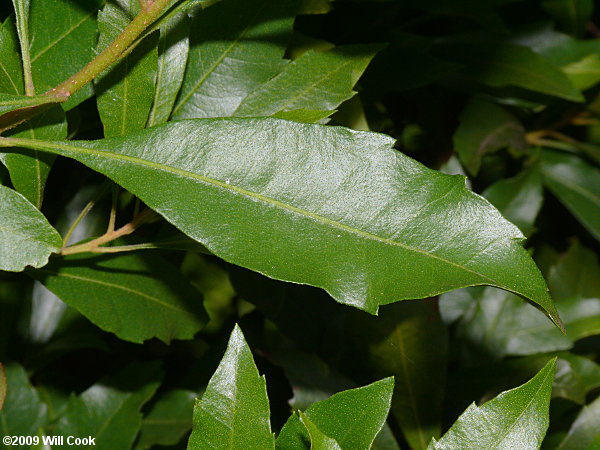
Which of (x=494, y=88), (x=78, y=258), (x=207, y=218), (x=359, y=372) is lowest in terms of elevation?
(x=359, y=372)

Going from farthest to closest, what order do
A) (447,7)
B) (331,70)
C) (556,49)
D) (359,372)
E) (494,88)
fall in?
(556,49) < (494,88) < (447,7) < (359,372) < (331,70)

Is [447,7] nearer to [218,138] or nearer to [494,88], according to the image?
[494,88]

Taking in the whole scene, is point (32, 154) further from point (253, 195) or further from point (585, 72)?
point (585, 72)

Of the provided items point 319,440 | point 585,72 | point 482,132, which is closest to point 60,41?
point 319,440

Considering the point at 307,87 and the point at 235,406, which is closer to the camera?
the point at 235,406

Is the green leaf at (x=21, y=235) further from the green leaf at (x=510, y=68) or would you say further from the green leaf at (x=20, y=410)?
the green leaf at (x=510, y=68)

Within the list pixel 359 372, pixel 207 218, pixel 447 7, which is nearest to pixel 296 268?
pixel 207 218

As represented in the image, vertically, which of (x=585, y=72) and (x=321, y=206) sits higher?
(x=321, y=206)
